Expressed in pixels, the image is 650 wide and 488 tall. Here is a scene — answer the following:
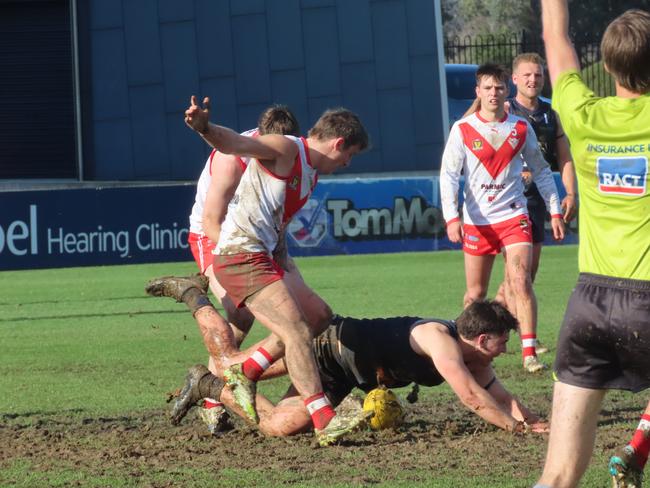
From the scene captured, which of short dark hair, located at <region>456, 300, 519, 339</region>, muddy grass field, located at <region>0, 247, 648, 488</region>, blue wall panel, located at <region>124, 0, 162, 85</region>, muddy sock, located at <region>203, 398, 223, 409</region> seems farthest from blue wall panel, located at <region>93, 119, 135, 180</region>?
short dark hair, located at <region>456, 300, 519, 339</region>

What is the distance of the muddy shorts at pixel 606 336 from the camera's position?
14.0 ft

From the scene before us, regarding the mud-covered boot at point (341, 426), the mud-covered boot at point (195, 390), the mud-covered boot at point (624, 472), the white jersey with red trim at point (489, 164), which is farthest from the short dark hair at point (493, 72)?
the mud-covered boot at point (624, 472)

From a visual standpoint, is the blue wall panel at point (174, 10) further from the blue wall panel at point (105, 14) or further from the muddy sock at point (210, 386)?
the muddy sock at point (210, 386)

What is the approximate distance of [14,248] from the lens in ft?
65.9

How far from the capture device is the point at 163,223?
833 inches

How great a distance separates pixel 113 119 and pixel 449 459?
2381 centimetres

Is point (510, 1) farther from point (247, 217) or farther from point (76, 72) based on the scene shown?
point (247, 217)

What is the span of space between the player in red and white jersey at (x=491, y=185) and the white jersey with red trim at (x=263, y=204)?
278 cm

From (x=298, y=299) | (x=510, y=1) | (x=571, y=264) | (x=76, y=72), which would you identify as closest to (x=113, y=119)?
(x=76, y=72)

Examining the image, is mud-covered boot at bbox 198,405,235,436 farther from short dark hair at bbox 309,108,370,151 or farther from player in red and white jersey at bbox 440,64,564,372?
player in red and white jersey at bbox 440,64,564,372

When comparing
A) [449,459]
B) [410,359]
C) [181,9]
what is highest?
[181,9]

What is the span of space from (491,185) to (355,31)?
19.8 metres

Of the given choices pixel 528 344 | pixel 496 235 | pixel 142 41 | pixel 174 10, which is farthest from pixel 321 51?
pixel 528 344

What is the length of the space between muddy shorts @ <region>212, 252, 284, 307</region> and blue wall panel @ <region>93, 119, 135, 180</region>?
73.4ft
